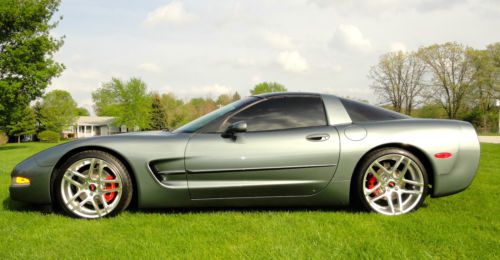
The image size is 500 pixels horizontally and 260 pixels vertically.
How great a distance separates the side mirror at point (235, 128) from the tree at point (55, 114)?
57938mm

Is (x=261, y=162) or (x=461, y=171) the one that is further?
(x=461, y=171)

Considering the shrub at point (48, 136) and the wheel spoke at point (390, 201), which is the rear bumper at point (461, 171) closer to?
the wheel spoke at point (390, 201)

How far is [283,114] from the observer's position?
348 cm

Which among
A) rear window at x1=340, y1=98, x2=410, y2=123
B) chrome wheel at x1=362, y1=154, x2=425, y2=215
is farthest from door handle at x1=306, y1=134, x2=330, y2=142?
chrome wheel at x1=362, y1=154, x2=425, y2=215

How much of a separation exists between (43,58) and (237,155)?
23.7 meters

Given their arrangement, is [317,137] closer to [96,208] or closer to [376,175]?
[376,175]

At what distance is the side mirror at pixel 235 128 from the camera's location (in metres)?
3.13

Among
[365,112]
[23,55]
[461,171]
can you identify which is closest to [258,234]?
[365,112]

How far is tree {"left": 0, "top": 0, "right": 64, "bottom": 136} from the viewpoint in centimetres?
2053

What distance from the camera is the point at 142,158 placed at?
3223mm

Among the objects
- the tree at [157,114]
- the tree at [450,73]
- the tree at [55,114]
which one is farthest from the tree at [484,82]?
the tree at [55,114]

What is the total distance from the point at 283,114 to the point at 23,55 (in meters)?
23.1

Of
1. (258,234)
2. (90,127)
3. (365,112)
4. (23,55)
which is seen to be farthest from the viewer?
(90,127)

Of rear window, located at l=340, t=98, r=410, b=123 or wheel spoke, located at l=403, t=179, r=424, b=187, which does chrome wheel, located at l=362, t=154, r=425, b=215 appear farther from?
rear window, located at l=340, t=98, r=410, b=123
